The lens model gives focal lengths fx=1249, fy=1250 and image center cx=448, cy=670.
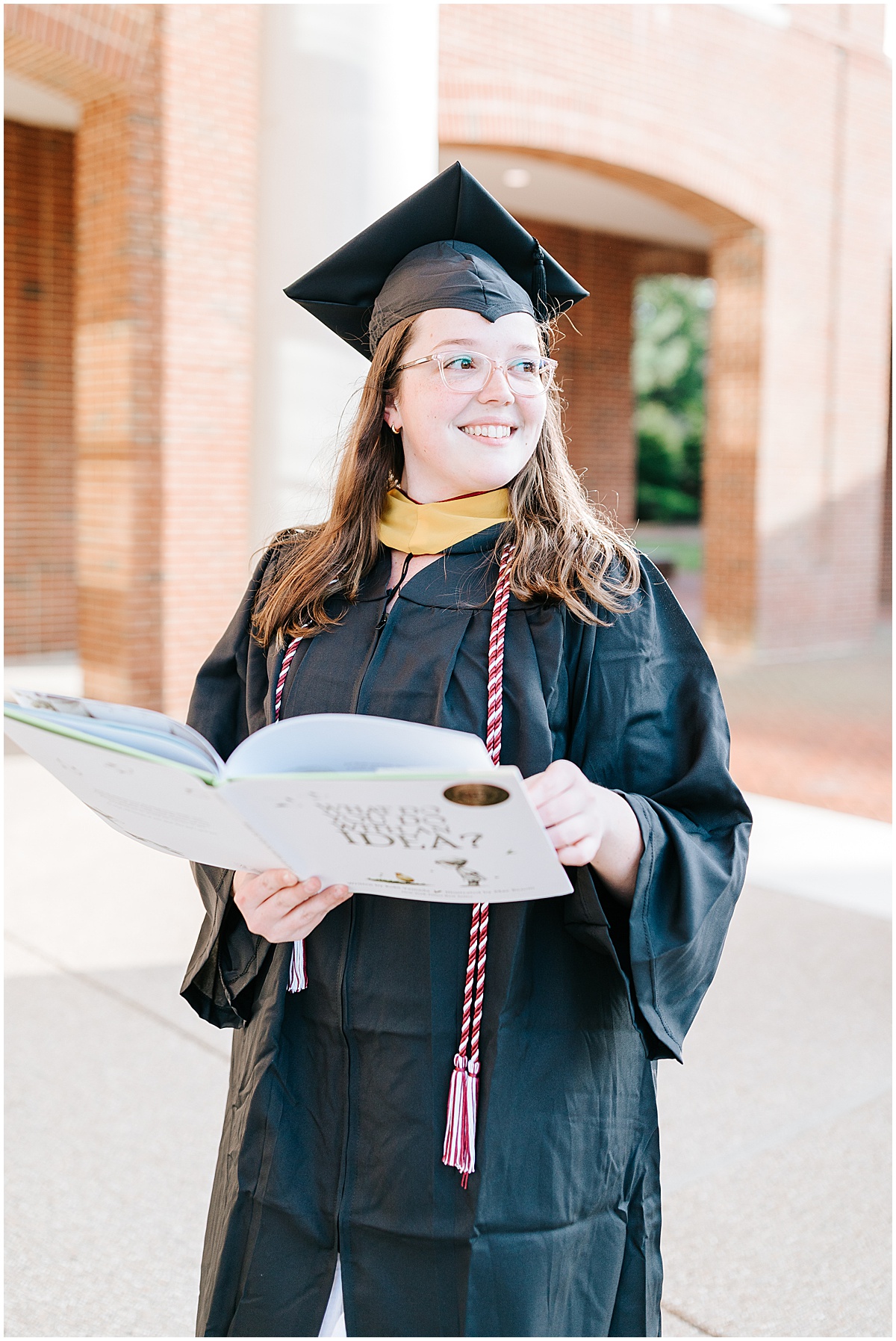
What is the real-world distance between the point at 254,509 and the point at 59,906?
6.69ft

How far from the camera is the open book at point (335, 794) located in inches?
47.0

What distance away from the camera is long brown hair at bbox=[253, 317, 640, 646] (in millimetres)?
1655

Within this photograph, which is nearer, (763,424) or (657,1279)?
(657,1279)

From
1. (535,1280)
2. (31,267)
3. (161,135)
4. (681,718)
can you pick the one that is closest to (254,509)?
(681,718)

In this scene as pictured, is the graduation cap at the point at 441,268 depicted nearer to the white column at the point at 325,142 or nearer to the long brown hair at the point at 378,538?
the long brown hair at the point at 378,538

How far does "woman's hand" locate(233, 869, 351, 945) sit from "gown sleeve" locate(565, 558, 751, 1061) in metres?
0.31

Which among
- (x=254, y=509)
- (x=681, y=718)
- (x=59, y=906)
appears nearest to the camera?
(x=681, y=718)

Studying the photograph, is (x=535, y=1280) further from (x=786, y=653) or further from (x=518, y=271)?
(x=786, y=653)

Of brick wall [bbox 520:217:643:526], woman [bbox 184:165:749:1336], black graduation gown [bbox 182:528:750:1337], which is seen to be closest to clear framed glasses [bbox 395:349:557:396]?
woman [bbox 184:165:749:1336]

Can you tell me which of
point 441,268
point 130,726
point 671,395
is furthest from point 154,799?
point 671,395

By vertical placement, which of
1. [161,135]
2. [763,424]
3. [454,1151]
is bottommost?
[454,1151]

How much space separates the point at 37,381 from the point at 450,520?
1038 centimetres

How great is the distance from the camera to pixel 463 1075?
155cm

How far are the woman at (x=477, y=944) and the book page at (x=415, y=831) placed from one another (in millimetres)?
144
